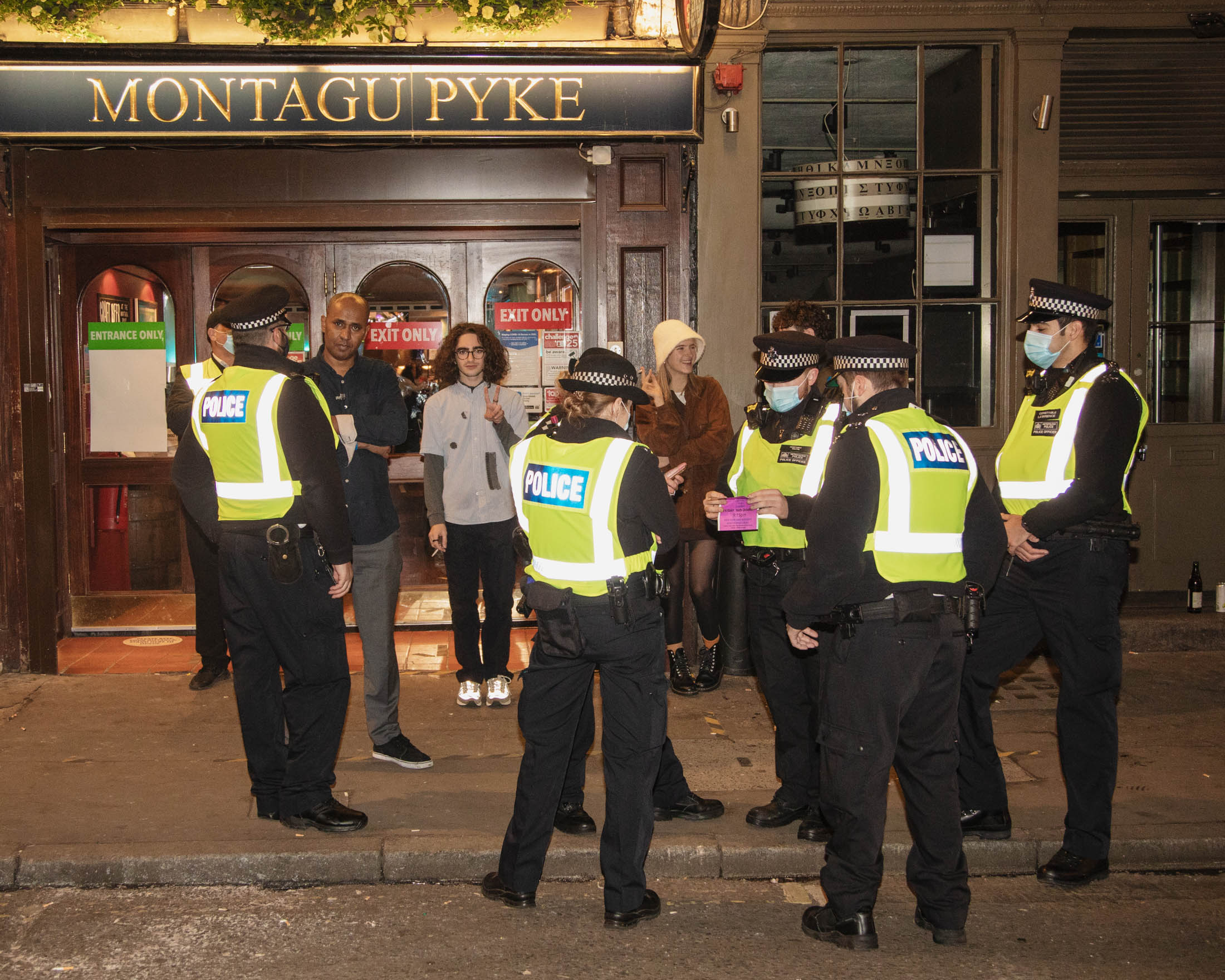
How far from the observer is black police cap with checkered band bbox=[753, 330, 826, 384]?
4840 mm

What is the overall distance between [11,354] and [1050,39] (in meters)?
7.47

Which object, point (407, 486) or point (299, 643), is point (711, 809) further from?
point (407, 486)

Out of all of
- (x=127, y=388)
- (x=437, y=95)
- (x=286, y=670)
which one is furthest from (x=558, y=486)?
(x=127, y=388)

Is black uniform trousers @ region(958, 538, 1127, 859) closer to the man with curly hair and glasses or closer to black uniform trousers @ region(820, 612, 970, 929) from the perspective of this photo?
black uniform trousers @ region(820, 612, 970, 929)

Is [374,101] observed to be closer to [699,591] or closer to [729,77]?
[729,77]

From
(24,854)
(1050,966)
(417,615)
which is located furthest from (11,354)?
(1050,966)

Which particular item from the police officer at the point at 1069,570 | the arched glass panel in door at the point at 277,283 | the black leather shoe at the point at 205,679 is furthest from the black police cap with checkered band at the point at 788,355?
the arched glass panel in door at the point at 277,283

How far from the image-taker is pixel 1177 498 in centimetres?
874

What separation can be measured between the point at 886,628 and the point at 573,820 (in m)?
1.84

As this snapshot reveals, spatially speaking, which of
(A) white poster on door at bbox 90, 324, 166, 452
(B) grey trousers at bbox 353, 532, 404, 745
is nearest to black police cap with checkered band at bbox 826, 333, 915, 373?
(B) grey trousers at bbox 353, 532, 404, 745

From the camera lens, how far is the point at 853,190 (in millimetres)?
8070

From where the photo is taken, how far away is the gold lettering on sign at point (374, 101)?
7.36m

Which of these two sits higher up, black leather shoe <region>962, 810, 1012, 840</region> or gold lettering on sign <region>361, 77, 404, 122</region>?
gold lettering on sign <region>361, 77, 404, 122</region>

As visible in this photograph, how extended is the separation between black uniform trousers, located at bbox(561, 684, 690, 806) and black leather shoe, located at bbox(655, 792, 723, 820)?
18 mm
